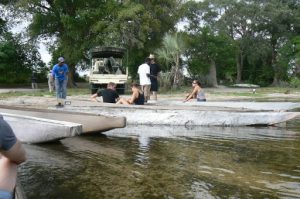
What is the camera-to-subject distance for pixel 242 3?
48.8m

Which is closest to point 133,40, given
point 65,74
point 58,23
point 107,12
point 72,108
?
point 107,12

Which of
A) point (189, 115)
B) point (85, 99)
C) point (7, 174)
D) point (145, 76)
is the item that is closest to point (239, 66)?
point (85, 99)

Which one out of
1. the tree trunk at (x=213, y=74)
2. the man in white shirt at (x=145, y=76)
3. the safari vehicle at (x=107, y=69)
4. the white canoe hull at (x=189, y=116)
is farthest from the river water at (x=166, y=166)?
the tree trunk at (x=213, y=74)

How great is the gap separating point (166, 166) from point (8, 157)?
4141 mm

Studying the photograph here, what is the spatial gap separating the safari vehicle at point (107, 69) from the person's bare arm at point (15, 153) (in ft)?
68.9

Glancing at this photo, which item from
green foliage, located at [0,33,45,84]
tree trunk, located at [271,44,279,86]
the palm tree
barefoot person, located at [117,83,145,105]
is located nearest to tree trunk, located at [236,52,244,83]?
tree trunk, located at [271,44,279,86]

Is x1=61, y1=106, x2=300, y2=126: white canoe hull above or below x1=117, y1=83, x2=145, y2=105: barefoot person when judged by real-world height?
below

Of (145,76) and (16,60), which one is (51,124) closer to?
(145,76)

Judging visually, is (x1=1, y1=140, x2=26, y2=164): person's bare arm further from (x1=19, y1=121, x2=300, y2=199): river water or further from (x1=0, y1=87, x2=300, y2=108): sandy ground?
(x1=0, y1=87, x2=300, y2=108): sandy ground

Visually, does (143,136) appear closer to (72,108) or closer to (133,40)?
(72,108)

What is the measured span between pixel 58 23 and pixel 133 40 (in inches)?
235

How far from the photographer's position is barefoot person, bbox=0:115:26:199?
2691 millimetres

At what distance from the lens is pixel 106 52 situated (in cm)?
2522

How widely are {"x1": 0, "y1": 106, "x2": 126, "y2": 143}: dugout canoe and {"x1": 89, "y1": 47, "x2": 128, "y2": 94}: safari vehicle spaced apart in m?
13.8
